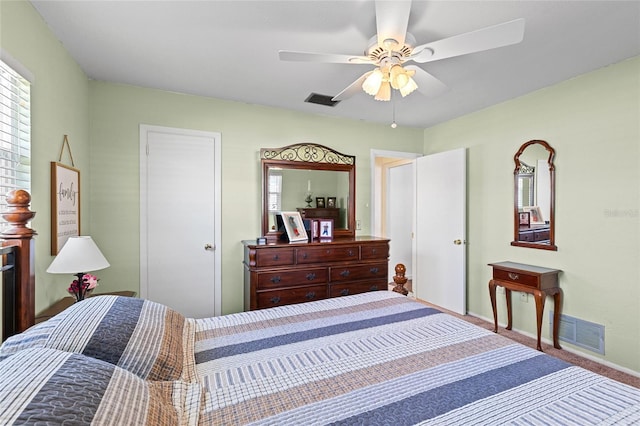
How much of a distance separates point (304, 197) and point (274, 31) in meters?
1.90

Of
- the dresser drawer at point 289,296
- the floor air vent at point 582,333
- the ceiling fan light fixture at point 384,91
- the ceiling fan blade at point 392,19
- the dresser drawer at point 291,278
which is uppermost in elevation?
the ceiling fan blade at point 392,19

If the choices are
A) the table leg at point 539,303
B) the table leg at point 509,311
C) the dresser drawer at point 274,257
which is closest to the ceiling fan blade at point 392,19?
the dresser drawer at point 274,257

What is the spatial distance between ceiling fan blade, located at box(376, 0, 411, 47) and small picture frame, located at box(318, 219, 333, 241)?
215 centimetres

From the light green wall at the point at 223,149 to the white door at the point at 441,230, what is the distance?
0.65 meters

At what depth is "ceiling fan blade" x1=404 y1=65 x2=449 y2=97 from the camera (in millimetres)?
1923

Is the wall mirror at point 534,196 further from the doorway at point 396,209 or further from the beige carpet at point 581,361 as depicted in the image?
the doorway at point 396,209

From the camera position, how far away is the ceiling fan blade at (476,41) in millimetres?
1393

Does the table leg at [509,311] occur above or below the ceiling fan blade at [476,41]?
below

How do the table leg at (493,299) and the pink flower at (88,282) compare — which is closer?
the pink flower at (88,282)

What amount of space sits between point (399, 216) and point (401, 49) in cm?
405

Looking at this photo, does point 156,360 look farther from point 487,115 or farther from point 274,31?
point 487,115

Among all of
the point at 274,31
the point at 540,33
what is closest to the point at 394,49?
the point at 274,31

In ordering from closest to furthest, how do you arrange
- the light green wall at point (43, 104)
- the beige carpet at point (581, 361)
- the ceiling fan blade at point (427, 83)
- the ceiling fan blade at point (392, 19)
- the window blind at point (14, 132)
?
the ceiling fan blade at point (392, 19), the window blind at point (14, 132), the light green wall at point (43, 104), the ceiling fan blade at point (427, 83), the beige carpet at point (581, 361)

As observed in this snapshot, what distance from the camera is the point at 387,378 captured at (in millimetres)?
1161
